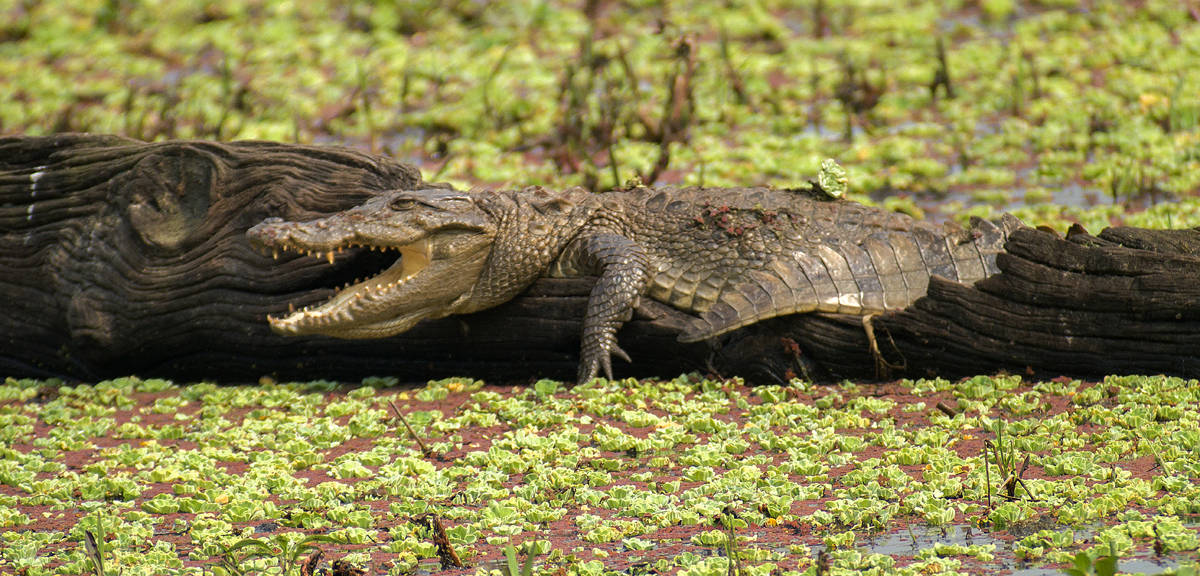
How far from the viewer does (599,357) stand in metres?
5.90

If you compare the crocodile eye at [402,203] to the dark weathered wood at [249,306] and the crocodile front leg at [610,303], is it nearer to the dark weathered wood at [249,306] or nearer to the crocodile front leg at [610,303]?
the dark weathered wood at [249,306]

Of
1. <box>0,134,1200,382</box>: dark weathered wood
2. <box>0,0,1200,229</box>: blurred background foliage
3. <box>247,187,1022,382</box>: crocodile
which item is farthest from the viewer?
<box>0,0,1200,229</box>: blurred background foliage

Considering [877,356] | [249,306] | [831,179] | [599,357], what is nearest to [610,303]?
[599,357]

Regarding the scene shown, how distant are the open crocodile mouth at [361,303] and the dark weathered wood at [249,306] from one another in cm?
25

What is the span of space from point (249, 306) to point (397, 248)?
0.80 metres

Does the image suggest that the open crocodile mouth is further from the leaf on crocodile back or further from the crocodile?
the leaf on crocodile back

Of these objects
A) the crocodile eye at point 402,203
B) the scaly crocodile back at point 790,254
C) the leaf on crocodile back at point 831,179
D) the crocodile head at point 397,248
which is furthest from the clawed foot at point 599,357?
the leaf on crocodile back at point 831,179

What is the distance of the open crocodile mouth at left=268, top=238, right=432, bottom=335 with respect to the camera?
18.9ft

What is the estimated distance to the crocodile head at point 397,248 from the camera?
5715 mm

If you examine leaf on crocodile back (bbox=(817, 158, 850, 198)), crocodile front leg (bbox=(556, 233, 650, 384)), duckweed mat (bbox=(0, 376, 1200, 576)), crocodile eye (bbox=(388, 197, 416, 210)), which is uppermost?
leaf on crocodile back (bbox=(817, 158, 850, 198))

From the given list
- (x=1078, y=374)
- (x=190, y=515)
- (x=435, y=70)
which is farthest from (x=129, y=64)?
(x=1078, y=374)

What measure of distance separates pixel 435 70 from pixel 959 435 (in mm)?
7204

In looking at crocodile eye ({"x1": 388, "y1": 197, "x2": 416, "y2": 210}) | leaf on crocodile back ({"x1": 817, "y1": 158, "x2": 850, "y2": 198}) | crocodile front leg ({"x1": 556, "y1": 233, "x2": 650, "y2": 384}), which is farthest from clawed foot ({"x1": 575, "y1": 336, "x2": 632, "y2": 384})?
leaf on crocodile back ({"x1": 817, "y1": 158, "x2": 850, "y2": 198})

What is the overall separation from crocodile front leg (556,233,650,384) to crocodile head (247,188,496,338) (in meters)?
0.56
